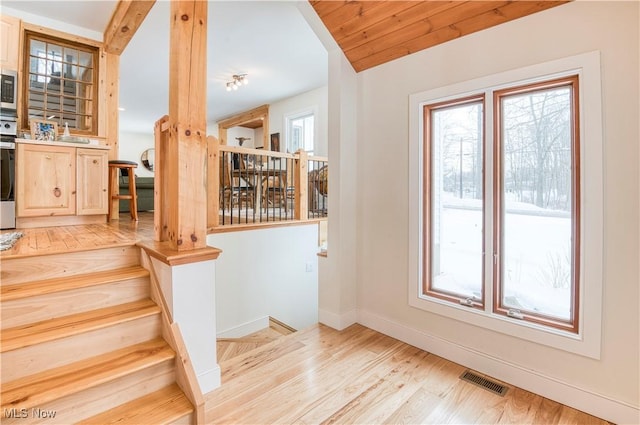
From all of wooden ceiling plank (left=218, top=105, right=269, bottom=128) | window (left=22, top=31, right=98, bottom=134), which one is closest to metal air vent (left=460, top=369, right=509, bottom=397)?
window (left=22, top=31, right=98, bottom=134)

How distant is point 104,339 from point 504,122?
8.99ft

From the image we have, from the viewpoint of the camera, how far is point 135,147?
977 cm

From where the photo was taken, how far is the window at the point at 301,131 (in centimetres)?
618

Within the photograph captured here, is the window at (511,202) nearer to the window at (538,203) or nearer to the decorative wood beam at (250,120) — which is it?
the window at (538,203)

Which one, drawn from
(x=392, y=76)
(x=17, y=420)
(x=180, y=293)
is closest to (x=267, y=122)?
(x=392, y=76)

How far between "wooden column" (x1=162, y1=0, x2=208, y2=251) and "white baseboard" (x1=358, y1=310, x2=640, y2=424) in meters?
1.74

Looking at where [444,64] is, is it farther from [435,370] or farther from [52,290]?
[52,290]

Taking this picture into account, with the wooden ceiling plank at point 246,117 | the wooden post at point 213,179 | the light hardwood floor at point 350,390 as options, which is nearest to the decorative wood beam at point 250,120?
the wooden ceiling plank at point 246,117

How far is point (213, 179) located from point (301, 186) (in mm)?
1245

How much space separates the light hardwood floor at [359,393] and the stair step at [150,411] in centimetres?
17

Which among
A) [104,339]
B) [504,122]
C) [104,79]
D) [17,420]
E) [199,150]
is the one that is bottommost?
[17,420]

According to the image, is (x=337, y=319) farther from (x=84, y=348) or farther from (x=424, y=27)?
(x=424, y=27)

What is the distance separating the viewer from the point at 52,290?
5.74ft

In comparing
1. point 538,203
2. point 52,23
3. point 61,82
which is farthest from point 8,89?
point 538,203
